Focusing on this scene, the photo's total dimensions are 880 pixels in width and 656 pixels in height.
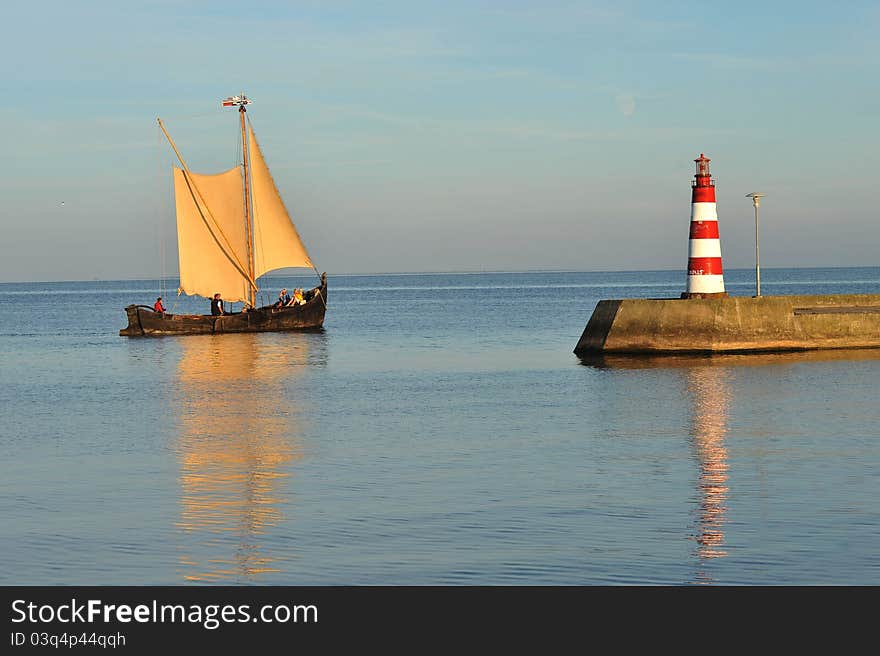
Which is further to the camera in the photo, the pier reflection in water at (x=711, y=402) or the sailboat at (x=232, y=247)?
the sailboat at (x=232, y=247)

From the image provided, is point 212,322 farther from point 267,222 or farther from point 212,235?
point 267,222

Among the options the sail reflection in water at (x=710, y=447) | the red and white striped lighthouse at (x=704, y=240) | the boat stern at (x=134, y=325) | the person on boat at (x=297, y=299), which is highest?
the red and white striped lighthouse at (x=704, y=240)

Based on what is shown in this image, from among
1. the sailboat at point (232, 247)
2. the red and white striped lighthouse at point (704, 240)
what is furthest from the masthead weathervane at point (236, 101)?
the red and white striped lighthouse at point (704, 240)

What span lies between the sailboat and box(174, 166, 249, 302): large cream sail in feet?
0.14

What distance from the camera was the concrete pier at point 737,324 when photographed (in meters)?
31.6

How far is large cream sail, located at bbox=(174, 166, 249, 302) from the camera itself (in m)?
54.0

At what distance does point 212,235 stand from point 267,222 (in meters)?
2.92

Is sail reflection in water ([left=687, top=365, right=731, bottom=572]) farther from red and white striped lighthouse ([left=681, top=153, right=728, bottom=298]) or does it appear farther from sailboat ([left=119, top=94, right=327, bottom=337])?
sailboat ([left=119, top=94, right=327, bottom=337])

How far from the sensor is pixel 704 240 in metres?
31.1

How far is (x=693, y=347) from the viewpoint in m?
31.6

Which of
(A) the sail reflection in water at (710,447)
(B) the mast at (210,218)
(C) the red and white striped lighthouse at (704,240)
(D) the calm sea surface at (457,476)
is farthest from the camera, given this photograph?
(B) the mast at (210,218)

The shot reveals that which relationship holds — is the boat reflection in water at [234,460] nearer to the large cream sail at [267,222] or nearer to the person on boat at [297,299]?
the large cream sail at [267,222]
